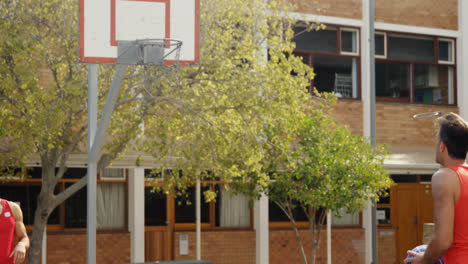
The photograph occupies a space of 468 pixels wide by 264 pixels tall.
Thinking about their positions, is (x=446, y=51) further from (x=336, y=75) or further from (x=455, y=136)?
(x=455, y=136)

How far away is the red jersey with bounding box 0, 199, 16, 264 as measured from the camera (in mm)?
5289

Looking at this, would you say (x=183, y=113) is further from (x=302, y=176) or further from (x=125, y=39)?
(x=302, y=176)

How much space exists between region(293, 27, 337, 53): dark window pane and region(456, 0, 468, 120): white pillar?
384 cm

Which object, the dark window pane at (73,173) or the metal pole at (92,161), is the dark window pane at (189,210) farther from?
the metal pole at (92,161)

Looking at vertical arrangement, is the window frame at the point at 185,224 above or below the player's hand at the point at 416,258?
below

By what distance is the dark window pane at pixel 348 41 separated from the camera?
19781mm

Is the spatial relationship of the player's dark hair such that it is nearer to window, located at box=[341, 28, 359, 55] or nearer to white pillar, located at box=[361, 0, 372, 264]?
white pillar, located at box=[361, 0, 372, 264]

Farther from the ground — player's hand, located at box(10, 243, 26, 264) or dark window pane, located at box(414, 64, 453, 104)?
dark window pane, located at box(414, 64, 453, 104)

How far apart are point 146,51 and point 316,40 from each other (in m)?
11.3

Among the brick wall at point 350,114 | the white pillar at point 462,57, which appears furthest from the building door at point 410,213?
the white pillar at point 462,57

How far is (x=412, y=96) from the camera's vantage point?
20.7 metres

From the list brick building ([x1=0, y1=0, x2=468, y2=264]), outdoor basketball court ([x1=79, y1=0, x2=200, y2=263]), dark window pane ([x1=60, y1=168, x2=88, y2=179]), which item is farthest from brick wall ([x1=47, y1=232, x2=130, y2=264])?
outdoor basketball court ([x1=79, y1=0, x2=200, y2=263])

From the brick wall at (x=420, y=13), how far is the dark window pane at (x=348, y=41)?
2.49 feet

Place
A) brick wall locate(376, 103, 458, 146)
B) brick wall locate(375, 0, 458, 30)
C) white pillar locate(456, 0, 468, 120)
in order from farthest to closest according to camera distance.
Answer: white pillar locate(456, 0, 468, 120) → brick wall locate(375, 0, 458, 30) → brick wall locate(376, 103, 458, 146)
